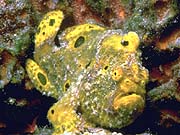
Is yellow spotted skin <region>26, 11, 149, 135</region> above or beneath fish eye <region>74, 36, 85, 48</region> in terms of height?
beneath

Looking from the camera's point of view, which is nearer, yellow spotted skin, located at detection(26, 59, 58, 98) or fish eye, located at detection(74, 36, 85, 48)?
fish eye, located at detection(74, 36, 85, 48)

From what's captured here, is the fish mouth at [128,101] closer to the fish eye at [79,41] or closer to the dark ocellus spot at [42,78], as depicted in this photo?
the fish eye at [79,41]

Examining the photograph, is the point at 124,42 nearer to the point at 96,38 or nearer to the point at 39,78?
the point at 96,38

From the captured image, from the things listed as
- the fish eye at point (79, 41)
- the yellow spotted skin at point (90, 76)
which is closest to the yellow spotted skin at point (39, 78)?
the yellow spotted skin at point (90, 76)

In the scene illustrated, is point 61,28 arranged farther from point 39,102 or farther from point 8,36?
point 39,102

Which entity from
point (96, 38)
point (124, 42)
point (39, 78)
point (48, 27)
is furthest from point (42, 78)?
point (124, 42)

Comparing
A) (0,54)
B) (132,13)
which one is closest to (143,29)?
(132,13)

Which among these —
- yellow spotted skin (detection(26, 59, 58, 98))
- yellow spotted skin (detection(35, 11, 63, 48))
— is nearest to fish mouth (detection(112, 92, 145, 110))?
yellow spotted skin (detection(26, 59, 58, 98))

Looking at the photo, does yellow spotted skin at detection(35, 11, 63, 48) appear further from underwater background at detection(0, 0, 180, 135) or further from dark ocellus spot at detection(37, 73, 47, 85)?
dark ocellus spot at detection(37, 73, 47, 85)
